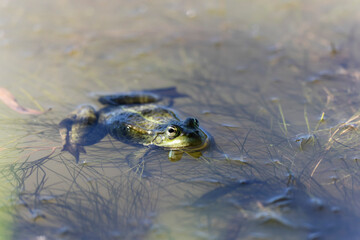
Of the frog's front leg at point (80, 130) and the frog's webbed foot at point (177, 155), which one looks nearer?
the frog's webbed foot at point (177, 155)

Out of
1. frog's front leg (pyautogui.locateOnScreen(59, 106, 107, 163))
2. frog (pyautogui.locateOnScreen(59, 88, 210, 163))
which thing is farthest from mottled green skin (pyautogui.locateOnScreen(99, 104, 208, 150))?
frog's front leg (pyautogui.locateOnScreen(59, 106, 107, 163))

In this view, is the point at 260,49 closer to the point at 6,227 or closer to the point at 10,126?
the point at 10,126

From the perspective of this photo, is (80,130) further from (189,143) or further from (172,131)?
(189,143)

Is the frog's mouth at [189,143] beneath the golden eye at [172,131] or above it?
beneath

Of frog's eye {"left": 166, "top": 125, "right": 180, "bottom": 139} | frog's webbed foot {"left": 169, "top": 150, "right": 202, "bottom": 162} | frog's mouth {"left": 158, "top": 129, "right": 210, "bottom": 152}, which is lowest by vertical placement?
frog's webbed foot {"left": 169, "top": 150, "right": 202, "bottom": 162}

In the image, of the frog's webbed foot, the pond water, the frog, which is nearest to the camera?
the pond water

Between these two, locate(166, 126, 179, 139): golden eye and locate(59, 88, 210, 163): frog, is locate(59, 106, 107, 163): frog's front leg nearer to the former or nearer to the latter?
locate(59, 88, 210, 163): frog

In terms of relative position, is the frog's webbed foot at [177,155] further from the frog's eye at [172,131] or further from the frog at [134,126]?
the frog's eye at [172,131]

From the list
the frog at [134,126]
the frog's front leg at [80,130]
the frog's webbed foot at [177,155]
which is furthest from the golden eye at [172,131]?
the frog's front leg at [80,130]

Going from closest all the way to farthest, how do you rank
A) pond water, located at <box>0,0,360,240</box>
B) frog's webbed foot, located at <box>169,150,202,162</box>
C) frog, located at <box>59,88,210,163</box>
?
pond water, located at <box>0,0,360,240</box>
frog's webbed foot, located at <box>169,150,202,162</box>
frog, located at <box>59,88,210,163</box>
